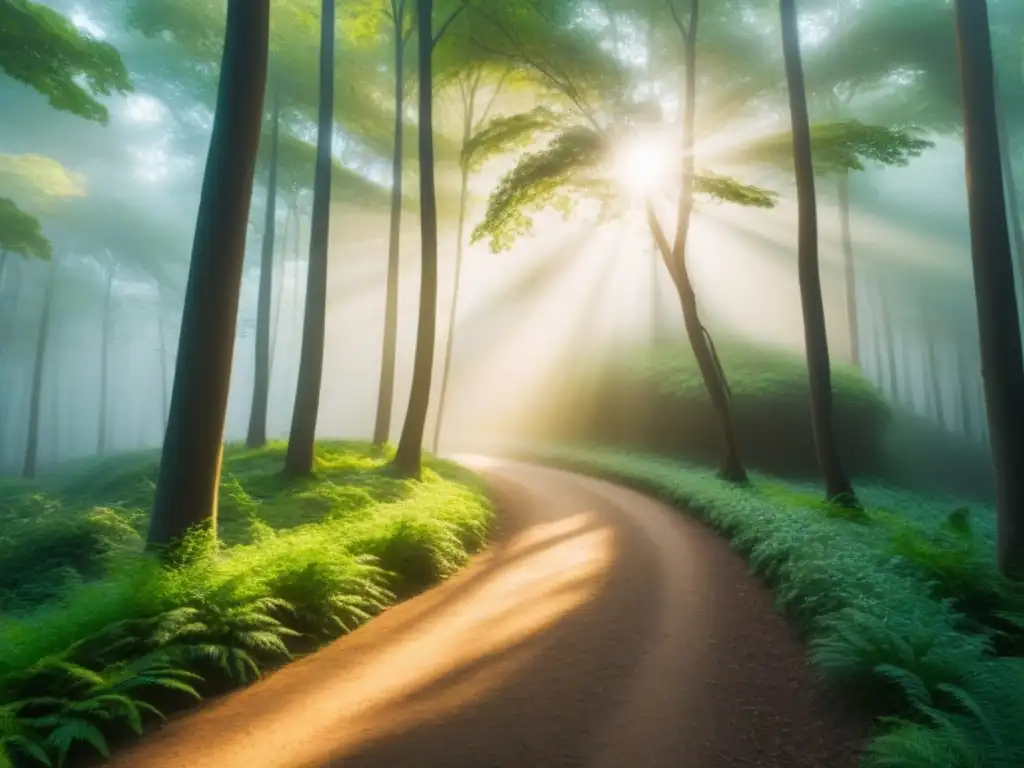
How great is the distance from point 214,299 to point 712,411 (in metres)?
19.6

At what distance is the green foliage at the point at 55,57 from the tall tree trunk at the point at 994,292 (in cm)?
1488

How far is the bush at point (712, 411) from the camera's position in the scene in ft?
69.4

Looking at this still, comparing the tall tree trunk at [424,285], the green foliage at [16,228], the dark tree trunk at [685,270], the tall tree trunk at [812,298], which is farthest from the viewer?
the dark tree trunk at [685,270]

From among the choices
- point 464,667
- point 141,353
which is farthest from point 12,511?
point 141,353

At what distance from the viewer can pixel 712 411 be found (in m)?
22.5

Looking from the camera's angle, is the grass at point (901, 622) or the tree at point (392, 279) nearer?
the grass at point (901, 622)

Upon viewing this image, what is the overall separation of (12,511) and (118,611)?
37.6 feet

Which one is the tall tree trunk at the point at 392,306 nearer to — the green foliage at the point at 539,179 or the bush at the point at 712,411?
the green foliage at the point at 539,179

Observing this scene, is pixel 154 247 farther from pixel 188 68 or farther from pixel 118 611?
pixel 118 611

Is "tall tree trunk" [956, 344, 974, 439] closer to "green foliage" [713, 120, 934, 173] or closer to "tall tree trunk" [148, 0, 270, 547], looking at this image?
"green foliage" [713, 120, 934, 173]

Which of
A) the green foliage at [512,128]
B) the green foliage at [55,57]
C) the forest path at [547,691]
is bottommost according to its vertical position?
the forest path at [547,691]

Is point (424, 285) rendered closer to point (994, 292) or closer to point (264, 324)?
point (264, 324)

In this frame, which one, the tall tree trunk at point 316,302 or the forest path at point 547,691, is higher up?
the tall tree trunk at point 316,302

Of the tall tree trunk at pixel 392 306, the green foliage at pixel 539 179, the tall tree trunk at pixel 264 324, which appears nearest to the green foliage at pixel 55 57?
the tall tree trunk at pixel 392 306
